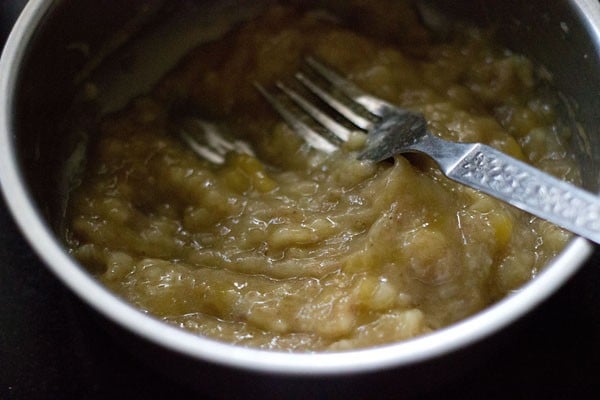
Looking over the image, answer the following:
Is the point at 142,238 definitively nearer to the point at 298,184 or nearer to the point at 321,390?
the point at 298,184

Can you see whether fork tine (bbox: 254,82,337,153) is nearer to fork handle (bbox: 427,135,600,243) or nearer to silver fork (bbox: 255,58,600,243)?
silver fork (bbox: 255,58,600,243)

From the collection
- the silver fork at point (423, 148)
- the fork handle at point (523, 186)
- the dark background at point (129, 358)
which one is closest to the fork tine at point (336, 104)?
the silver fork at point (423, 148)

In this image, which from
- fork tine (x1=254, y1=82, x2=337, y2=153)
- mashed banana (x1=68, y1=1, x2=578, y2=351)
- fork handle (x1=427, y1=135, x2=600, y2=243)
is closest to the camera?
fork handle (x1=427, y1=135, x2=600, y2=243)

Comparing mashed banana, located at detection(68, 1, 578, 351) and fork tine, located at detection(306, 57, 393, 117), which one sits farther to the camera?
fork tine, located at detection(306, 57, 393, 117)

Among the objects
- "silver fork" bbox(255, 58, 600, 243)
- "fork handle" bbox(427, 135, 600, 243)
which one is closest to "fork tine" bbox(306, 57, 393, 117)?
"silver fork" bbox(255, 58, 600, 243)

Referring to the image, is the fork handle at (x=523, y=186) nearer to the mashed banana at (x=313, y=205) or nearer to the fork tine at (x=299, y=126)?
the mashed banana at (x=313, y=205)

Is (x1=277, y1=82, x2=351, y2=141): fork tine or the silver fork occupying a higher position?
the silver fork

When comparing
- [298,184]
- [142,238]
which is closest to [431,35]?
[298,184]
